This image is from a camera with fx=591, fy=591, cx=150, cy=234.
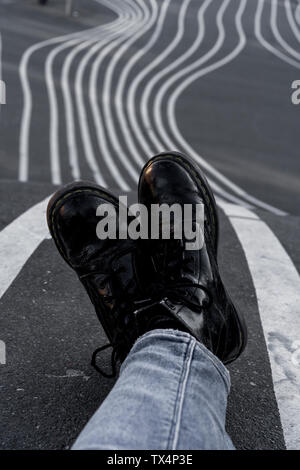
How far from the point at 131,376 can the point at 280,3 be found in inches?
926

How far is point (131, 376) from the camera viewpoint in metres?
1.46

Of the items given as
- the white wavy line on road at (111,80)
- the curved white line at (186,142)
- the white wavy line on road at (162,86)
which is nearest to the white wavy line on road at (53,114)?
the white wavy line on road at (111,80)

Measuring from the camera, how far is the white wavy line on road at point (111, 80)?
Result: 896cm

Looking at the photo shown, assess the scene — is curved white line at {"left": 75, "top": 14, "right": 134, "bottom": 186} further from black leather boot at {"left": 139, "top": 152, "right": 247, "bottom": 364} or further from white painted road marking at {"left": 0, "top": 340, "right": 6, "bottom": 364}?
white painted road marking at {"left": 0, "top": 340, "right": 6, "bottom": 364}

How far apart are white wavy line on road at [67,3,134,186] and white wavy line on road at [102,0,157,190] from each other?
40 centimetres

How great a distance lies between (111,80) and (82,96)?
145 cm

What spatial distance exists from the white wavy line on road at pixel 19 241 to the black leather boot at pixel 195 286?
0.70 meters

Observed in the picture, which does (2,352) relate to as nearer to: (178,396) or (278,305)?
(178,396)

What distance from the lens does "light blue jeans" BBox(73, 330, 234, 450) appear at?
125cm

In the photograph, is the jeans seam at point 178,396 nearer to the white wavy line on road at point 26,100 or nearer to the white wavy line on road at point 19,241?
the white wavy line on road at point 19,241

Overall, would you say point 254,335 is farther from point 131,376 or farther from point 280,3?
→ point 280,3

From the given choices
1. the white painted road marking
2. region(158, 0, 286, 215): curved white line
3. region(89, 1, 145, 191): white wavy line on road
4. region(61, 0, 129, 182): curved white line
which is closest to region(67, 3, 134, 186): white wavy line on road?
region(61, 0, 129, 182): curved white line

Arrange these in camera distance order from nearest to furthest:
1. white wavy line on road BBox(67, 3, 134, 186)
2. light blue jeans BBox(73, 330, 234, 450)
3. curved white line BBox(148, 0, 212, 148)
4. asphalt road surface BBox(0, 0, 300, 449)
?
light blue jeans BBox(73, 330, 234, 450), asphalt road surface BBox(0, 0, 300, 449), white wavy line on road BBox(67, 3, 134, 186), curved white line BBox(148, 0, 212, 148)
